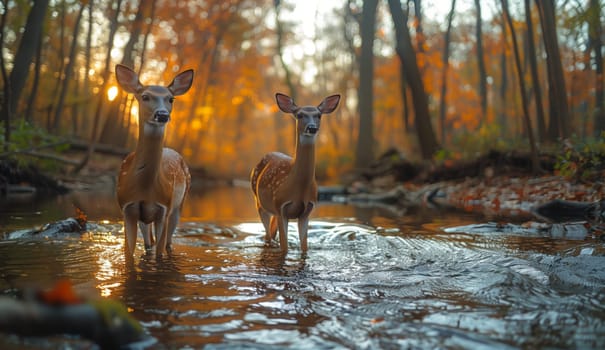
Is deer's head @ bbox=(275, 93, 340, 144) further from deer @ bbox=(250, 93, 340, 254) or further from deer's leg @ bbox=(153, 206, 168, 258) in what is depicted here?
deer's leg @ bbox=(153, 206, 168, 258)

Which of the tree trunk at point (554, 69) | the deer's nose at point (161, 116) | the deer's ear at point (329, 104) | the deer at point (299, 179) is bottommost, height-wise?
the deer at point (299, 179)

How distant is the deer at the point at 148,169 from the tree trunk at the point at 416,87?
12.4m

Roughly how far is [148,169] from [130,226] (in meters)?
0.62

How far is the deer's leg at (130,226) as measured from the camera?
6.03 m

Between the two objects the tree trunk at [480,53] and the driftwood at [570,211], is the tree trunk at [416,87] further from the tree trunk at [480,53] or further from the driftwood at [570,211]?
the driftwood at [570,211]

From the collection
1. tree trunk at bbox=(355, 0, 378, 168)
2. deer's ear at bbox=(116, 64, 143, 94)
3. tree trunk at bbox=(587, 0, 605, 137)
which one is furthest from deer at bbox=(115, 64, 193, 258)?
tree trunk at bbox=(355, 0, 378, 168)

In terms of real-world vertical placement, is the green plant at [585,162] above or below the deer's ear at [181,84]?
below

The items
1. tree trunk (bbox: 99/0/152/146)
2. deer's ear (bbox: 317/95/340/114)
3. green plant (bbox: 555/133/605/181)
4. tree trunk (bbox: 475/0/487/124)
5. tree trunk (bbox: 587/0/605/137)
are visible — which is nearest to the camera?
deer's ear (bbox: 317/95/340/114)

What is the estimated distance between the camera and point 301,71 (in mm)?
53625

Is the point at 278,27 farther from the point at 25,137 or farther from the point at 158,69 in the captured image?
the point at 25,137

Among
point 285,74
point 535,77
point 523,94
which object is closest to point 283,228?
point 523,94

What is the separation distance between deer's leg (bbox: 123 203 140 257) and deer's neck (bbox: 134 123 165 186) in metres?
0.30

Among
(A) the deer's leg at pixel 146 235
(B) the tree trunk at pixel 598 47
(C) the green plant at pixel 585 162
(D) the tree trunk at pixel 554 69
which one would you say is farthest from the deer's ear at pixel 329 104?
(B) the tree trunk at pixel 598 47

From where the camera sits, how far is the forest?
1362 cm
